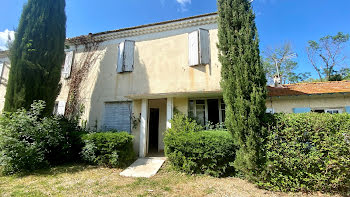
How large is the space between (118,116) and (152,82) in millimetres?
2856

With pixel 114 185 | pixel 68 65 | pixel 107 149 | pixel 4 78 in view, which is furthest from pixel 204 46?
pixel 4 78

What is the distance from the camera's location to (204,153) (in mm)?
5555

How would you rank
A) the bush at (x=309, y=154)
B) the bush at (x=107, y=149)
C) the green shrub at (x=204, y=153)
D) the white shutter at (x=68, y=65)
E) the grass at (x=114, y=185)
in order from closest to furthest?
1. the bush at (x=309, y=154)
2. the grass at (x=114, y=185)
3. the green shrub at (x=204, y=153)
4. the bush at (x=107, y=149)
5. the white shutter at (x=68, y=65)

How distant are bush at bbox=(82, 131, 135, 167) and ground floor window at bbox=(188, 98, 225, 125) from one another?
3756mm

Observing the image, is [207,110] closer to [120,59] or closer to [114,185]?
[114,185]

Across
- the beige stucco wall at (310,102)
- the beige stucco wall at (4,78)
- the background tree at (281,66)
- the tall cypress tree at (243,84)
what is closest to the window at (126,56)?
the tall cypress tree at (243,84)

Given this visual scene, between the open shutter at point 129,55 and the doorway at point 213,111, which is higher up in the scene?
the open shutter at point 129,55

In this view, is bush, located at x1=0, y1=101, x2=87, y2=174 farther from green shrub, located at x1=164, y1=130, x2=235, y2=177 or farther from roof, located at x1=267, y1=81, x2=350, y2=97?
roof, located at x1=267, y1=81, x2=350, y2=97

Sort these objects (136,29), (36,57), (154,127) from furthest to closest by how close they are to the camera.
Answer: (154,127)
(136,29)
(36,57)

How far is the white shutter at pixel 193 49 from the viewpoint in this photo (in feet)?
26.8

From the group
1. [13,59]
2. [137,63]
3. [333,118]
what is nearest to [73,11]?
[13,59]

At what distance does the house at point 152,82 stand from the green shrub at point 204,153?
2.13 meters

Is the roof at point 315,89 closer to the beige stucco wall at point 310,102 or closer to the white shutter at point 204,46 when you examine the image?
the beige stucco wall at point 310,102

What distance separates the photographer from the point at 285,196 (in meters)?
4.03
